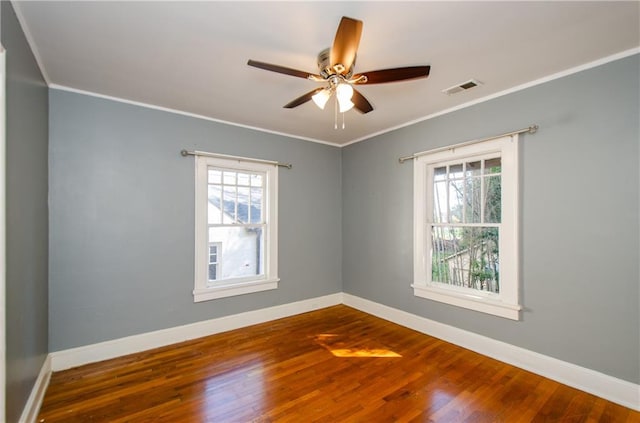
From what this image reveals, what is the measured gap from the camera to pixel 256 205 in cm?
391

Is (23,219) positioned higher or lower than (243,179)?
lower

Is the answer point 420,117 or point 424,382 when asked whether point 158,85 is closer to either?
point 420,117

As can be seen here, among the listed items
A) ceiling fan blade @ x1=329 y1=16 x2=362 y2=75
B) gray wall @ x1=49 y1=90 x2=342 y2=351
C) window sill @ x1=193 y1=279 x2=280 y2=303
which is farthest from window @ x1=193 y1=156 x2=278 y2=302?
ceiling fan blade @ x1=329 y1=16 x2=362 y2=75

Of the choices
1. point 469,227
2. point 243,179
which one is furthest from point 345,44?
point 243,179

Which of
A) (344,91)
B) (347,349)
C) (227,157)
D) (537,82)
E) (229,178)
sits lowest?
(347,349)

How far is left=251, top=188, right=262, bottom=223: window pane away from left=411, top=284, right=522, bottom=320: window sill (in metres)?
2.16

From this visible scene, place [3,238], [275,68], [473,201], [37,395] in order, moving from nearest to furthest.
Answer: [3,238] < [275,68] < [37,395] < [473,201]

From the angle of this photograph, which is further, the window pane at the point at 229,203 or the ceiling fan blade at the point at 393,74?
the window pane at the point at 229,203

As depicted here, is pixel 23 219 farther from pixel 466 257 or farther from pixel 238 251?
pixel 466 257

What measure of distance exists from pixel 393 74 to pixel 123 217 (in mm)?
2839

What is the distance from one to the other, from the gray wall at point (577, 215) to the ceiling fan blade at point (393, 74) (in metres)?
1.43

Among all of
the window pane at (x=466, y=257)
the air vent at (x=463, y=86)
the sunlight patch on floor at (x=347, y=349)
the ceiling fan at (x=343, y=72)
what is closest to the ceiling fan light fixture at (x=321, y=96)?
the ceiling fan at (x=343, y=72)

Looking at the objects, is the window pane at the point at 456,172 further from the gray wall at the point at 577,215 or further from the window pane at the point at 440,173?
the gray wall at the point at 577,215

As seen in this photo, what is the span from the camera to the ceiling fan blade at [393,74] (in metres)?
1.85
